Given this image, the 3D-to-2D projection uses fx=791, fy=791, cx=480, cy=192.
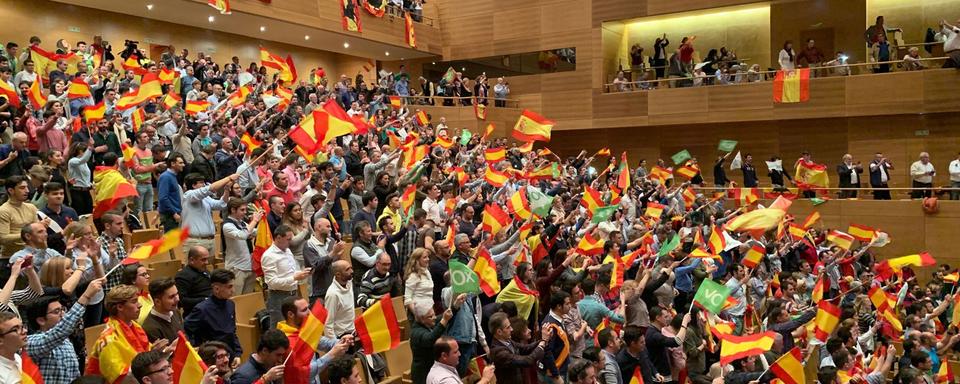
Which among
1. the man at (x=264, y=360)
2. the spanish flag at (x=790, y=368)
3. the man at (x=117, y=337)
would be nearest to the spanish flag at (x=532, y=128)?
the spanish flag at (x=790, y=368)

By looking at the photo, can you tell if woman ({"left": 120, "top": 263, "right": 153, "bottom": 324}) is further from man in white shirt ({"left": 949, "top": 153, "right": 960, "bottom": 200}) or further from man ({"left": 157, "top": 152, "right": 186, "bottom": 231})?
man in white shirt ({"left": 949, "top": 153, "right": 960, "bottom": 200})

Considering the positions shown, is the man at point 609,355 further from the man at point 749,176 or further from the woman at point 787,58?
the woman at point 787,58

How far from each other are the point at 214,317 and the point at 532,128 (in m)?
8.65

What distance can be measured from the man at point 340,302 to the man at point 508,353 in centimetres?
91

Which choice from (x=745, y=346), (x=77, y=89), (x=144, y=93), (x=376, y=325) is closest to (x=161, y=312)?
(x=376, y=325)

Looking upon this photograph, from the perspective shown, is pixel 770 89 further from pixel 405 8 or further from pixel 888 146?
pixel 405 8

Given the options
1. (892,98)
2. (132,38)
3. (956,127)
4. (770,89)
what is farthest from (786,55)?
(132,38)

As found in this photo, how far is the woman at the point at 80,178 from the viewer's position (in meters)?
7.25

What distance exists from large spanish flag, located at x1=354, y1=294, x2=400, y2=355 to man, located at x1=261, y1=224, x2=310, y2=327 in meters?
0.99

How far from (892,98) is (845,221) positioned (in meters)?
A: 2.90

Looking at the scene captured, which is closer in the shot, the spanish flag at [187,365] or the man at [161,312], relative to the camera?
the spanish flag at [187,365]

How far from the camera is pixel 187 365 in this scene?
3490mm

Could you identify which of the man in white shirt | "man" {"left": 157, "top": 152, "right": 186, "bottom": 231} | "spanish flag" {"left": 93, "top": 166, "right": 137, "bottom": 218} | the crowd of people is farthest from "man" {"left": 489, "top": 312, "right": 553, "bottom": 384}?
the man in white shirt

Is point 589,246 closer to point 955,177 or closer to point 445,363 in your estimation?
point 445,363
